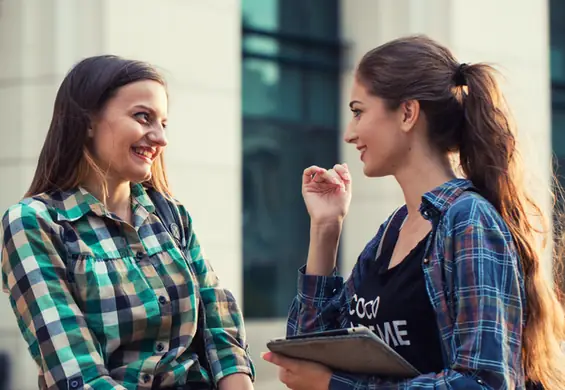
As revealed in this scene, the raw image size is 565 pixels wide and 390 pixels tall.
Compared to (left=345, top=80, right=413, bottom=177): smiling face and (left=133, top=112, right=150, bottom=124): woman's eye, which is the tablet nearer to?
(left=345, top=80, right=413, bottom=177): smiling face

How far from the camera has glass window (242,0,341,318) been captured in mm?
8797

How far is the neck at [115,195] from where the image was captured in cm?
312

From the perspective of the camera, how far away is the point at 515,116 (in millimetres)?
2934

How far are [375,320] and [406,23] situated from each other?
6156mm

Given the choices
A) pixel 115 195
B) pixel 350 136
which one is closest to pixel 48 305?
pixel 115 195

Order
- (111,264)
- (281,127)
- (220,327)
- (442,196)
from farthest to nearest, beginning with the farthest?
(281,127)
(220,327)
(111,264)
(442,196)

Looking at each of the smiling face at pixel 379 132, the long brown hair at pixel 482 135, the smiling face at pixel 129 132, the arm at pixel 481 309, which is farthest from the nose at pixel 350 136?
the smiling face at pixel 129 132

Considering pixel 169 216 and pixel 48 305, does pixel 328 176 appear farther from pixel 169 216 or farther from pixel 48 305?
pixel 48 305

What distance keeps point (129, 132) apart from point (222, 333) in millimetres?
680

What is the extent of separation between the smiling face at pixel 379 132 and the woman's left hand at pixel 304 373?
609mm

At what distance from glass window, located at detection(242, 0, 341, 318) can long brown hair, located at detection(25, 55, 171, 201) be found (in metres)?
5.59

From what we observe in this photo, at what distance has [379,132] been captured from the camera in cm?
292

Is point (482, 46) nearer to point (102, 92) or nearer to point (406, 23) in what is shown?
point (406, 23)

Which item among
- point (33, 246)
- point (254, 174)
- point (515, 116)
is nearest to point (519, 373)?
point (515, 116)
